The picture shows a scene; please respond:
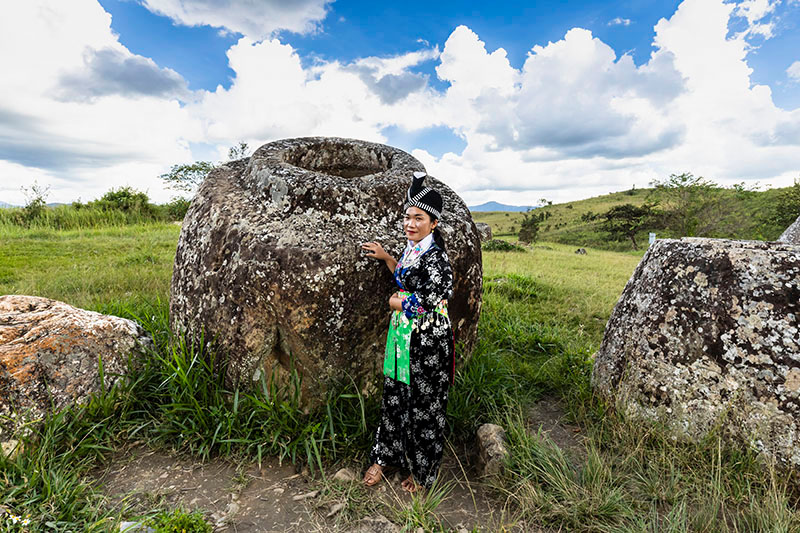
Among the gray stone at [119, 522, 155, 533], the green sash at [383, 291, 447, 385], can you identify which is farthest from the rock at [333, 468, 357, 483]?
the gray stone at [119, 522, 155, 533]

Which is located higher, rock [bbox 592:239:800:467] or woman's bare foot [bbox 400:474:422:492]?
rock [bbox 592:239:800:467]

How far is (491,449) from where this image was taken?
3.47 m

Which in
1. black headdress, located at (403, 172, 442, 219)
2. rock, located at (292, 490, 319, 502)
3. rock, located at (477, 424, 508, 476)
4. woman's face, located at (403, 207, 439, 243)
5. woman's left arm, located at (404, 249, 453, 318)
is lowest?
rock, located at (292, 490, 319, 502)

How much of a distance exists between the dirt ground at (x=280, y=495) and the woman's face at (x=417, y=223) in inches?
71.5

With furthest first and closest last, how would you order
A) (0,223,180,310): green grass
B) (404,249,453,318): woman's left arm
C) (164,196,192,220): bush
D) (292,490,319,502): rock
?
(164,196,192,220): bush
(0,223,180,310): green grass
(404,249,453,318): woman's left arm
(292,490,319,502): rock

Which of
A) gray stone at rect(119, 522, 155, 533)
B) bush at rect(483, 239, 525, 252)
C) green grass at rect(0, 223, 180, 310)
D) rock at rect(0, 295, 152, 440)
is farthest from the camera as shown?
bush at rect(483, 239, 525, 252)

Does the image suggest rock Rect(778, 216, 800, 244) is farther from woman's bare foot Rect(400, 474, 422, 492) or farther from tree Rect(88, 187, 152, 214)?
tree Rect(88, 187, 152, 214)

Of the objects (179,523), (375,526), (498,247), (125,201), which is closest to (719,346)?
(375,526)

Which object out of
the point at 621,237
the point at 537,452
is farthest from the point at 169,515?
the point at 621,237

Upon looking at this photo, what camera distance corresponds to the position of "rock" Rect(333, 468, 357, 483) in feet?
10.9

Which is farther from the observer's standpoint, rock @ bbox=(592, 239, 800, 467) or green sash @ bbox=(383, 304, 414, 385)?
green sash @ bbox=(383, 304, 414, 385)

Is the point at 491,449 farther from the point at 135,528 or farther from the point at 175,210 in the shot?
the point at 175,210

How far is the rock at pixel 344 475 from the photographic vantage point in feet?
10.9

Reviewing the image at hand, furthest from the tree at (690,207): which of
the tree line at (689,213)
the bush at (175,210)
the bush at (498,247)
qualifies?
the bush at (175,210)
